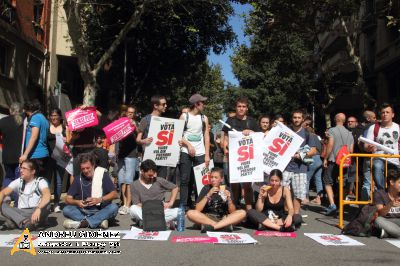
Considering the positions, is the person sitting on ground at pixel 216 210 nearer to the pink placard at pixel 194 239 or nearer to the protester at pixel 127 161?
the pink placard at pixel 194 239

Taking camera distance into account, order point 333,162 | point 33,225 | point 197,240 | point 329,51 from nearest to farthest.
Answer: point 197,240
point 33,225
point 333,162
point 329,51

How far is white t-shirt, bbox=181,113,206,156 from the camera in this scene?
8555 mm

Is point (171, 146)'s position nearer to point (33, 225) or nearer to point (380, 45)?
point (33, 225)

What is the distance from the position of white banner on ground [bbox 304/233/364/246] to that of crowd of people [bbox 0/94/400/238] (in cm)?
41


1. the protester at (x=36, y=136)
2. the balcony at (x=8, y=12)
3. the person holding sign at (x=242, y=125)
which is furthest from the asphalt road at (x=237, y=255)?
the balcony at (x=8, y=12)

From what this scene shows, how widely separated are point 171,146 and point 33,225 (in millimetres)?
2698

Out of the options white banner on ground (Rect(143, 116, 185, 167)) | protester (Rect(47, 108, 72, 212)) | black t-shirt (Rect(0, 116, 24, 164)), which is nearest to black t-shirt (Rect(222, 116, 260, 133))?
white banner on ground (Rect(143, 116, 185, 167))

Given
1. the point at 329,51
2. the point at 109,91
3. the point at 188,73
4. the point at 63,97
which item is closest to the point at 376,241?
the point at 63,97

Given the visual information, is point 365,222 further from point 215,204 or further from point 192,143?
point 192,143

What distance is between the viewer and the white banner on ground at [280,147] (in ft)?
25.1

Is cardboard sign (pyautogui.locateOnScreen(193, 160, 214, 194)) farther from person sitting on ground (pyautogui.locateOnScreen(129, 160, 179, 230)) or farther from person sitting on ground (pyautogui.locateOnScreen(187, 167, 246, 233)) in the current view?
person sitting on ground (pyautogui.locateOnScreen(187, 167, 246, 233))

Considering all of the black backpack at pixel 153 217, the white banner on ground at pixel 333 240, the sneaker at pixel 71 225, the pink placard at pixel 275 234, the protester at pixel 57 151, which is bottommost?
the white banner on ground at pixel 333 240

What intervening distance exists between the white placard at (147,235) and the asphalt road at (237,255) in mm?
194

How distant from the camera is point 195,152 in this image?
8.52m
